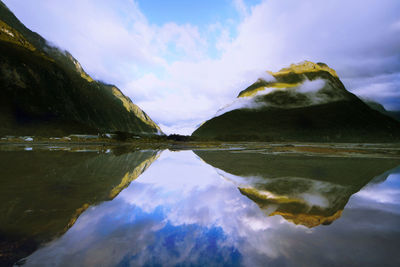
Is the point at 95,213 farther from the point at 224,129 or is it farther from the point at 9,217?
the point at 224,129

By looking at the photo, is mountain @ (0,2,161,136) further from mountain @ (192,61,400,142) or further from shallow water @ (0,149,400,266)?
shallow water @ (0,149,400,266)

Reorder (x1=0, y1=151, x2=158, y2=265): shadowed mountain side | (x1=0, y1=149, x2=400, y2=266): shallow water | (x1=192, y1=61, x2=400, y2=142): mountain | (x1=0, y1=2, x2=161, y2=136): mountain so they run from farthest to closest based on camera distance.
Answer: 1. (x1=192, y1=61, x2=400, y2=142): mountain
2. (x1=0, y1=2, x2=161, y2=136): mountain
3. (x1=0, y1=151, x2=158, y2=265): shadowed mountain side
4. (x1=0, y1=149, x2=400, y2=266): shallow water

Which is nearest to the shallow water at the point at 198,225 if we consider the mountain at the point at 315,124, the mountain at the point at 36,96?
the mountain at the point at 315,124

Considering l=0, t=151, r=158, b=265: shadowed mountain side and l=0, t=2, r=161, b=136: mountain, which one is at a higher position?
l=0, t=2, r=161, b=136: mountain

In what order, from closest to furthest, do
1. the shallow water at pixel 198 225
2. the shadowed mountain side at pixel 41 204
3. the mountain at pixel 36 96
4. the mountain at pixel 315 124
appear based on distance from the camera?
the shallow water at pixel 198 225, the shadowed mountain side at pixel 41 204, the mountain at pixel 36 96, the mountain at pixel 315 124

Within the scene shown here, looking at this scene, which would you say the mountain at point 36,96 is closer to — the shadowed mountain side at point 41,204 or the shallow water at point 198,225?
the shadowed mountain side at point 41,204

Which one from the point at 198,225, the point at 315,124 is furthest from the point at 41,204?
the point at 315,124

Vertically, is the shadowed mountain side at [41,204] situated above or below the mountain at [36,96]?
below

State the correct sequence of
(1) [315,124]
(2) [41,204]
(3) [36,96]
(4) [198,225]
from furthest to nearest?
(1) [315,124] < (3) [36,96] < (2) [41,204] < (4) [198,225]

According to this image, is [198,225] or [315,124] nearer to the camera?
[198,225]

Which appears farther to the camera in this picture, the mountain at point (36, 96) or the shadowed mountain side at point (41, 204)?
the mountain at point (36, 96)

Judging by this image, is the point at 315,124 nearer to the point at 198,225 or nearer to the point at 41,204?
the point at 198,225

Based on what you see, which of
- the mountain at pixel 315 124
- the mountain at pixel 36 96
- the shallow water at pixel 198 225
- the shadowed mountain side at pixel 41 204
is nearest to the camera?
the shallow water at pixel 198 225

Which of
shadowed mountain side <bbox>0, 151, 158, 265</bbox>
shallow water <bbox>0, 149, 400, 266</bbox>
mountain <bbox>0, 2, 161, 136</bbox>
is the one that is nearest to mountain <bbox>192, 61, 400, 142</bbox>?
mountain <bbox>0, 2, 161, 136</bbox>
